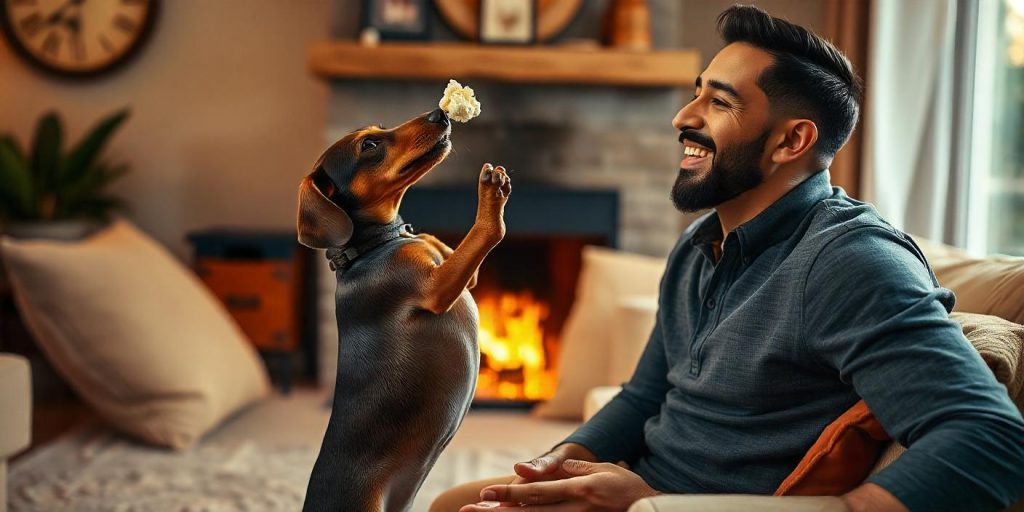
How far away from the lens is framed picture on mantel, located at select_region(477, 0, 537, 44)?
3619 mm

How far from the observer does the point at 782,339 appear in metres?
1.26

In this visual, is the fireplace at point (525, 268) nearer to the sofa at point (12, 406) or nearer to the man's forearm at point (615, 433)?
the sofa at point (12, 406)

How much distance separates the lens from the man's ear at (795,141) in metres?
1.38

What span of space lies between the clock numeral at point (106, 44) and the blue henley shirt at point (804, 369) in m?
3.23

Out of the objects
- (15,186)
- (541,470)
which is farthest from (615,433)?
(15,186)

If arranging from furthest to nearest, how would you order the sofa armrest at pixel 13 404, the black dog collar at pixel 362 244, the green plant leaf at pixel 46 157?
the green plant leaf at pixel 46 157 < the sofa armrest at pixel 13 404 < the black dog collar at pixel 362 244

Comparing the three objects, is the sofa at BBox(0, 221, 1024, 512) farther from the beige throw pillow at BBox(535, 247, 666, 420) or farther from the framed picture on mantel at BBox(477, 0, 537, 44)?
the framed picture on mantel at BBox(477, 0, 537, 44)

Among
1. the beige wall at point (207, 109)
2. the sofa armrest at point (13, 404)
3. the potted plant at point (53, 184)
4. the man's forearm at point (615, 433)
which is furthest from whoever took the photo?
the beige wall at point (207, 109)

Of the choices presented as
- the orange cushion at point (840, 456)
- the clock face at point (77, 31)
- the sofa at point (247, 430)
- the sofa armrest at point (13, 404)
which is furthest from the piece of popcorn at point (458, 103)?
the clock face at point (77, 31)

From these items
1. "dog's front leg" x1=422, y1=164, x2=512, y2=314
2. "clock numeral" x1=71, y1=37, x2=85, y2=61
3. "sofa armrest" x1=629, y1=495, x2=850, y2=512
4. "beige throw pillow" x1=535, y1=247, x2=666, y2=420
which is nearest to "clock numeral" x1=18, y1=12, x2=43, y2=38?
"clock numeral" x1=71, y1=37, x2=85, y2=61

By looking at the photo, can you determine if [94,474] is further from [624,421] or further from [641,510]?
[641,510]

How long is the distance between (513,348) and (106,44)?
2.13 m

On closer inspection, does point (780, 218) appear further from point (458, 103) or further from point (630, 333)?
point (630, 333)

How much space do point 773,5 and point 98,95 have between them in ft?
9.57
